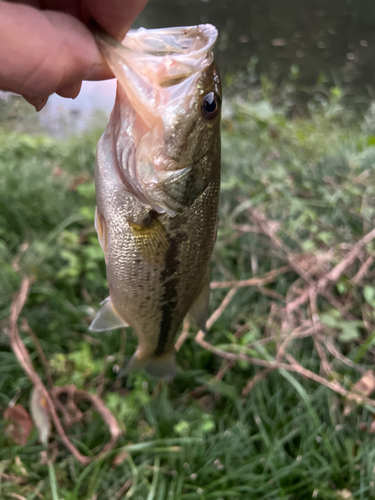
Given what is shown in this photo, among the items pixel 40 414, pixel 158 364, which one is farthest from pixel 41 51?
pixel 40 414

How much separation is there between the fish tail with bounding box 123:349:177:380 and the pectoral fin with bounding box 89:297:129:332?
0.24m

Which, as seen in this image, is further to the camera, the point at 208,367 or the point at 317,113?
the point at 317,113

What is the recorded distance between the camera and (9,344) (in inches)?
82.8

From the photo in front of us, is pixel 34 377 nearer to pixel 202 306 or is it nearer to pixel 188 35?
pixel 202 306

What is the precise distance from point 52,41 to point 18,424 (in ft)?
6.34

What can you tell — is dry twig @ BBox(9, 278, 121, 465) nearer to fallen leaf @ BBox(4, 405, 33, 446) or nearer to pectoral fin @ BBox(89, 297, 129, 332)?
fallen leaf @ BBox(4, 405, 33, 446)

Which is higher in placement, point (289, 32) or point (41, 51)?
point (41, 51)

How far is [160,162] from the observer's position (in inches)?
40.0

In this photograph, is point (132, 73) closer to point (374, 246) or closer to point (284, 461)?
point (284, 461)

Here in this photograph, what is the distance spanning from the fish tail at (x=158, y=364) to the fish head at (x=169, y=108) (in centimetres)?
78

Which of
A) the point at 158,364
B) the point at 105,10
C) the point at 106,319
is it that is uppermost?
the point at 105,10

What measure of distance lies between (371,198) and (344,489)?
2032mm

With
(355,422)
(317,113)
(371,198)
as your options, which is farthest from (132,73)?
(317,113)

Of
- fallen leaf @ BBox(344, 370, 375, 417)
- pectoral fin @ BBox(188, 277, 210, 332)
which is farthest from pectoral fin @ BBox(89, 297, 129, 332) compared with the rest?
fallen leaf @ BBox(344, 370, 375, 417)
